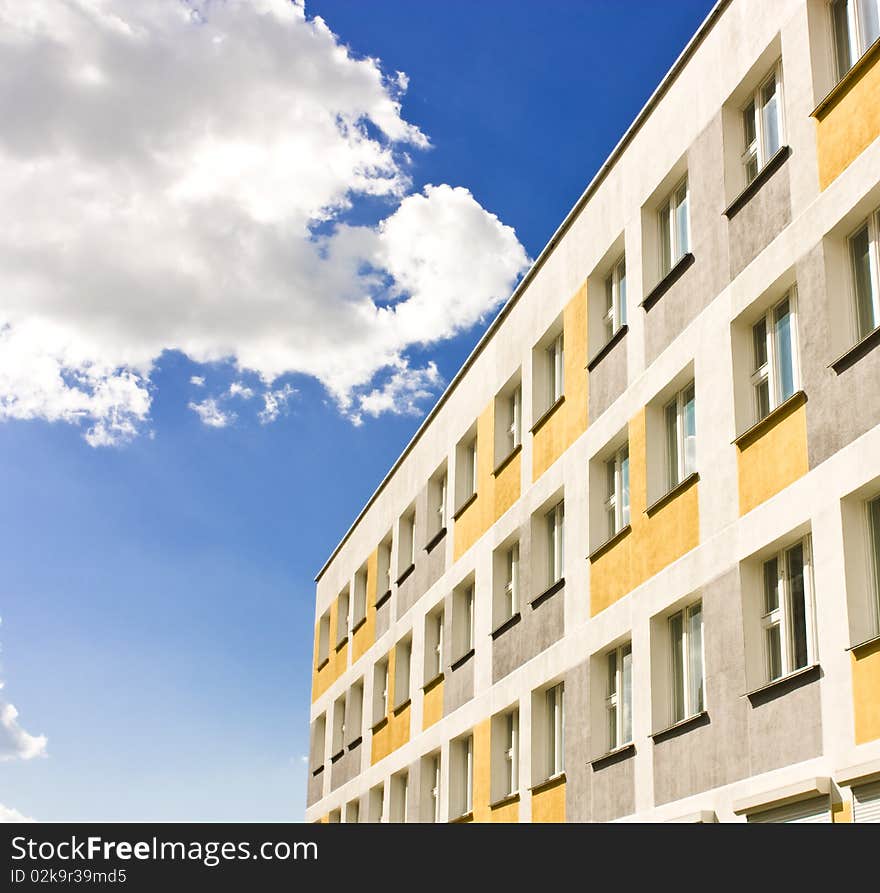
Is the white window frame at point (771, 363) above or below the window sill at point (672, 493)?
above

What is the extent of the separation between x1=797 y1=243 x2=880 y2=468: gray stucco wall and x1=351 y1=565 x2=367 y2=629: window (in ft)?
77.7

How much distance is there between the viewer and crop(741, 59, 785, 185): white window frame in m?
19.2

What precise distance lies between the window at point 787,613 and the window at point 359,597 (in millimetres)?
22413

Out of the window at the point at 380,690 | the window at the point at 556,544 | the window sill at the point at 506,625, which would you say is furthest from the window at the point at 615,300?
the window at the point at 380,690

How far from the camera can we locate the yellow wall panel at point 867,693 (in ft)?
49.0

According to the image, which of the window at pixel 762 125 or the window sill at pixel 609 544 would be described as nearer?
the window at pixel 762 125

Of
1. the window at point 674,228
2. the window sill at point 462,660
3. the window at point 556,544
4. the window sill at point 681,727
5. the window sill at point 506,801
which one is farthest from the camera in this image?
the window sill at point 462,660

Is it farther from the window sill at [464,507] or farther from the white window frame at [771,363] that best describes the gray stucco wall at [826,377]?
the window sill at [464,507]

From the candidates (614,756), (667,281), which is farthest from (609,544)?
(667,281)

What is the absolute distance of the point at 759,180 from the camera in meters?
18.8

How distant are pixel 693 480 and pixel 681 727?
338cm

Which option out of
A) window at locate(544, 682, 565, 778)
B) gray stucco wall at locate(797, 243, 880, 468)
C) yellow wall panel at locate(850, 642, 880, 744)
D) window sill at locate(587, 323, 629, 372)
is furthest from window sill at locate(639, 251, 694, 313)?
yellow wall panel at locate(850, 642, 880, 744)

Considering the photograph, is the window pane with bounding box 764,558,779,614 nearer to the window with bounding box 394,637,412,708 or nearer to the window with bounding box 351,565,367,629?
the window with bounding box 394,637,412,708
